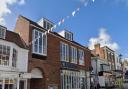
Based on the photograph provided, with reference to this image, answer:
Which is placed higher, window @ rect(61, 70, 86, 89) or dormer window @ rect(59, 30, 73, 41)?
dormer window @ rect(59, 30, 73, 41)

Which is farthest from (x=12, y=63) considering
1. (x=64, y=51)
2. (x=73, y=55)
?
(x=73, y=55)

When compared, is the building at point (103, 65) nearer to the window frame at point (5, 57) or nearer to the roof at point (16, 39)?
the roof at point (16, 39)

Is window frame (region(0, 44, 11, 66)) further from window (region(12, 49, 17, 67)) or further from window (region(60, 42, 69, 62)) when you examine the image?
window (region(60, 42, 69, 62))

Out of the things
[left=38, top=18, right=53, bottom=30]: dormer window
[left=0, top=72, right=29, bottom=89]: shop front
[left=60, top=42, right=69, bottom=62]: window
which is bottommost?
[left=0, top=72, right=29, bottom=89]: shop front

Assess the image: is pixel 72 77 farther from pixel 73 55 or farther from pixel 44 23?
pixel 44 23

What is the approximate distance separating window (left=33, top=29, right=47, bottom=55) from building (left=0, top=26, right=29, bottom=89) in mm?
1567

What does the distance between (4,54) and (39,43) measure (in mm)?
5761

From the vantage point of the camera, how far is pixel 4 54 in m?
21.9

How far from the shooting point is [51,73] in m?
27.8

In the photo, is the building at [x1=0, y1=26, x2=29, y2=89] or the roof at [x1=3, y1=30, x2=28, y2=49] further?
the roof at [x1=3, y1=30, x2=28, y2=49]

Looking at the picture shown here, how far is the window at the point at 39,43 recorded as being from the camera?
26.0m

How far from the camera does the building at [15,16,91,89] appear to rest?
84.8 feet

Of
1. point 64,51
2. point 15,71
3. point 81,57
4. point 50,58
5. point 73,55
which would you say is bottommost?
point 15,71

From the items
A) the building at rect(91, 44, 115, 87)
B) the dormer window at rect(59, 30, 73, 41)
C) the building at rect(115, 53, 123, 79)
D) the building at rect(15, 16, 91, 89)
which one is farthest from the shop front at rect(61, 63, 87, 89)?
the building at rect(115, 53, 123, 79)
